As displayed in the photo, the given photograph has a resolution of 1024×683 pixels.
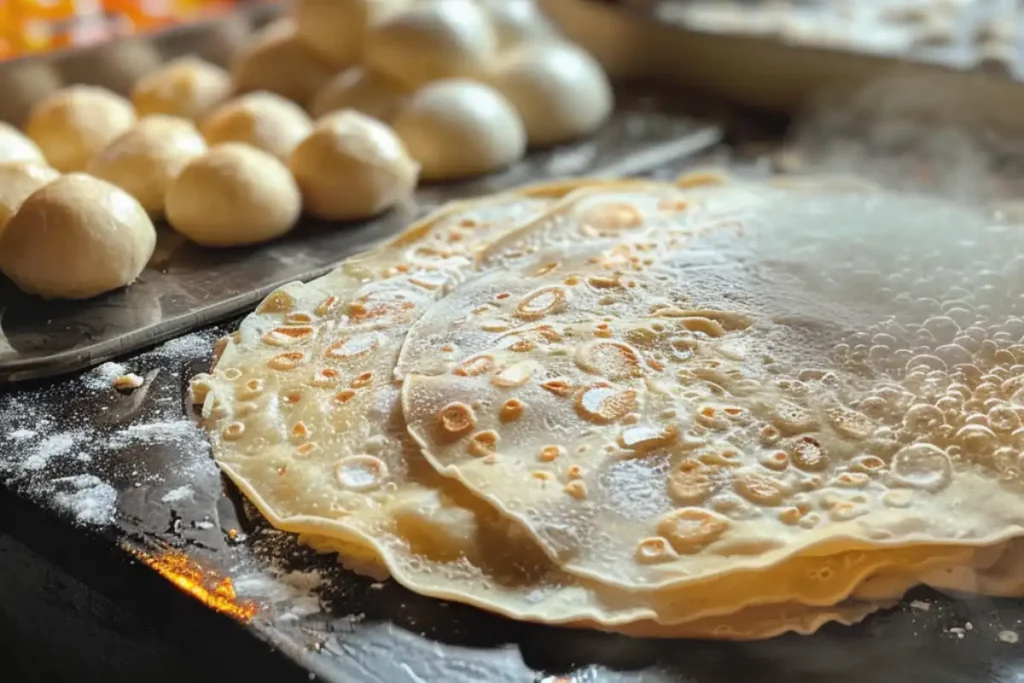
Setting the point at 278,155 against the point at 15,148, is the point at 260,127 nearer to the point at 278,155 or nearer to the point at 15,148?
the point at 278,155

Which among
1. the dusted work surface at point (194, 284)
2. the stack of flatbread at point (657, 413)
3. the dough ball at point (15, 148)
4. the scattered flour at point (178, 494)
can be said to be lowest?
the scattered flour at point (178, 494)

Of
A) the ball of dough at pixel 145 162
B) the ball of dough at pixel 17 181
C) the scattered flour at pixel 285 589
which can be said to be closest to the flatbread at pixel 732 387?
the scattered flour at pixel 285 589

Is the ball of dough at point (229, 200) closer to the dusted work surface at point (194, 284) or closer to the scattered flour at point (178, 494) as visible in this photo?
the dusted work surface at point (194, 284)

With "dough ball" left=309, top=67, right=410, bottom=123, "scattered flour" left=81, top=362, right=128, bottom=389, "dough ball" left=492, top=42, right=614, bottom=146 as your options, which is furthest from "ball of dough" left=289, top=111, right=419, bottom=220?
"scattered flour" left=81, top=362, right=128, bottom=389

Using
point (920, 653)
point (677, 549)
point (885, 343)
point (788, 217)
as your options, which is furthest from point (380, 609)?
point (788, 217)

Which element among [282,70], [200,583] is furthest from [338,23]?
[200,583]
